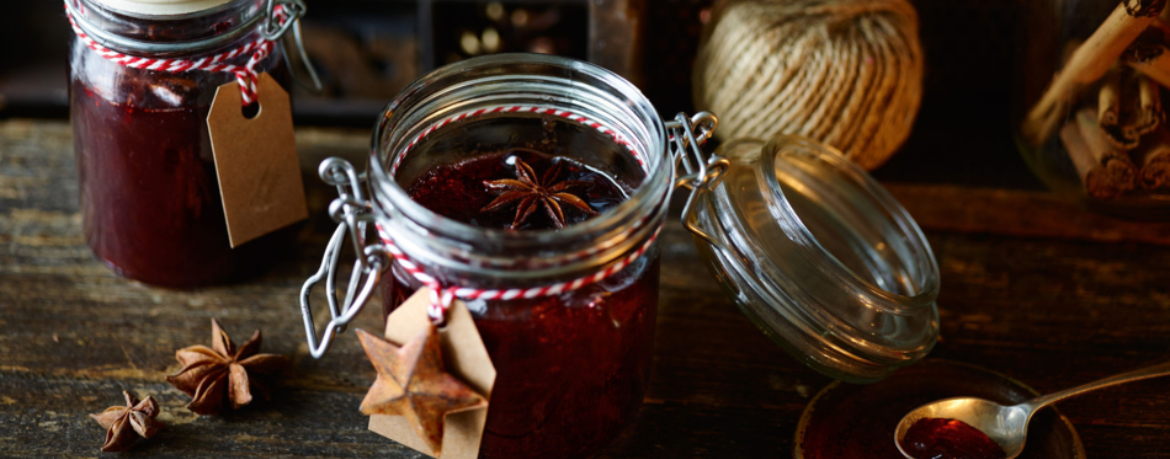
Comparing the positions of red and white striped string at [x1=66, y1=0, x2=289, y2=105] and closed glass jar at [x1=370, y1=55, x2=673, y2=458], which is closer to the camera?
closed glass jar at [x1=370, y1=55, x2=673, y2=458]

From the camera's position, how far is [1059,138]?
1145 millimetres

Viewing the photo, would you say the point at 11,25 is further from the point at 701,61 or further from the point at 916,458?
the point at 916,458

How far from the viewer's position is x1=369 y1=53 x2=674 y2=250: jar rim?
71 centimetres

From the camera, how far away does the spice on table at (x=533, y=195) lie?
0.87 m

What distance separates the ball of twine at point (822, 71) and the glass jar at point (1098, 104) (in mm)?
147

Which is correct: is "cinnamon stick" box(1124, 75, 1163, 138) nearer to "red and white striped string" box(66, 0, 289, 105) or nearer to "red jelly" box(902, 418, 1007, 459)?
"red jelly" box(902, 418, 1007, 459)

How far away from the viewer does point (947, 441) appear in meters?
0.92

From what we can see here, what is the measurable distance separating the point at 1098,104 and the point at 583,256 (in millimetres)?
717

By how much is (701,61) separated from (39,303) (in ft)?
2.84

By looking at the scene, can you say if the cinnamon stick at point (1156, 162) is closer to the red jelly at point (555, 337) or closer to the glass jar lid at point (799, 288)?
the glass jar lid at point (799, 288)

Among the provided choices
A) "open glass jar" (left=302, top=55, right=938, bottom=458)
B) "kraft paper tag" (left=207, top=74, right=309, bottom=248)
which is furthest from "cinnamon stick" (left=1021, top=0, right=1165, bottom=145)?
"kraft paper tag" (left=207, top=74, right=309, bottom=248)

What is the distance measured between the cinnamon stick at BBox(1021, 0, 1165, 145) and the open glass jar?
255 mm

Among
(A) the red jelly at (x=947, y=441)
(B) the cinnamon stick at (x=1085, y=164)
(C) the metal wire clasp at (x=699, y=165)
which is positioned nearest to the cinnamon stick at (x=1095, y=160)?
(B) the cinnamon stick at (x=1085, y=164)

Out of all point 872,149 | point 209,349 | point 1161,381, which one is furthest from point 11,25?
point 1161,381
